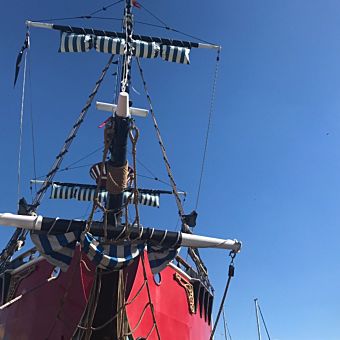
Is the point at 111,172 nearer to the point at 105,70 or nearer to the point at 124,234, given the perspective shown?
the point at 124,234

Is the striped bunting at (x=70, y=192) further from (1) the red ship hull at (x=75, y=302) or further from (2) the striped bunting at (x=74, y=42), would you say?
(1) the red ship hull at (x=75, y=302)

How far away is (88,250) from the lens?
8.20 metres

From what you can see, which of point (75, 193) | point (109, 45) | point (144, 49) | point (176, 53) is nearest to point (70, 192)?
point (75, 193)

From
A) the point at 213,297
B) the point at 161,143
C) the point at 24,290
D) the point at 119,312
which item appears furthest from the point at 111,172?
the point at 213,297

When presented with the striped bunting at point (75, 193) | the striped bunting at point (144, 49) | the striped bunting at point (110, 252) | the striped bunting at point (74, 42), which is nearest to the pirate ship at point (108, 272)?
the striped bunting at point (110, 252)

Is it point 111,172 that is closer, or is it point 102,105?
point 111,172

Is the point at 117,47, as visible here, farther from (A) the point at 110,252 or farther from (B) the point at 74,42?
(A) the point at 110,252

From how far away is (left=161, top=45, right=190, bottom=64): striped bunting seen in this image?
15.8 metres

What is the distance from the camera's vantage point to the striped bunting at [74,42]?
1491 cm

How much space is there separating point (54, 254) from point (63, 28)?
341 inches

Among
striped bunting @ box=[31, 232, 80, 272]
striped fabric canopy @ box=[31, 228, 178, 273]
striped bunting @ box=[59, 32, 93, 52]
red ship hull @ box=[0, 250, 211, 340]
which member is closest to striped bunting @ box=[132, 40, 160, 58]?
striped bunting @ box=[59, 32, 93, 52]

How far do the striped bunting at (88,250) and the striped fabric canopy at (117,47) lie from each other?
7778 millimetres

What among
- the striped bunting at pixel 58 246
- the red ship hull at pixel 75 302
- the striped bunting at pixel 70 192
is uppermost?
the striped bunting at pixel 70 192

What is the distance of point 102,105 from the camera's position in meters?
8.96
